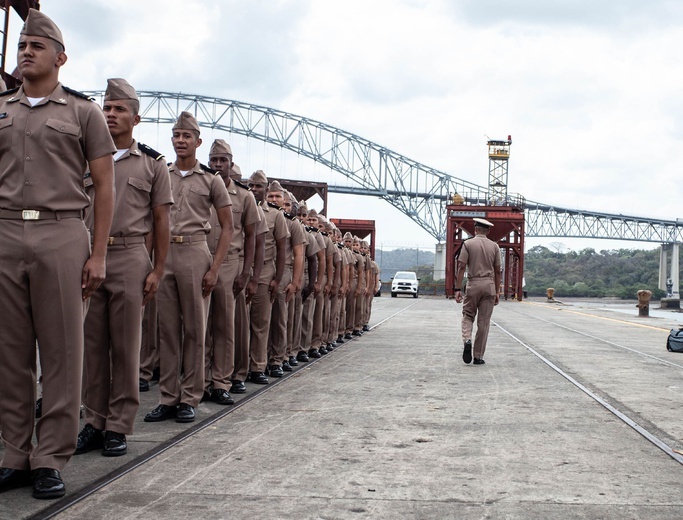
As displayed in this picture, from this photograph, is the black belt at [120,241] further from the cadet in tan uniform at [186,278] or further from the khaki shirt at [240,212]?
the khaki shirt at [240,212]

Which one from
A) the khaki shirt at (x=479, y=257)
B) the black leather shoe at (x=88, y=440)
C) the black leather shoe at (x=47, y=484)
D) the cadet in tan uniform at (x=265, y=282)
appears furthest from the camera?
the khaki shirt at (x=479, y=257)

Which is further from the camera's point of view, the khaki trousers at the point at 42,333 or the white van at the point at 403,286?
the white van at the point at 403,286

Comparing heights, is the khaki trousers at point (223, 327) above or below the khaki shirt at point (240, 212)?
below

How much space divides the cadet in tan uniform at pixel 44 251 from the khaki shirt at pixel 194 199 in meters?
2.01

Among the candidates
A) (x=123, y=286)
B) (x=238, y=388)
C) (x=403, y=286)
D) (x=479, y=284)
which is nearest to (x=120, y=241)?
(x=123, y=286)

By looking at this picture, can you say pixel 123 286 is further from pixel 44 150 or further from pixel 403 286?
pixel 403 286

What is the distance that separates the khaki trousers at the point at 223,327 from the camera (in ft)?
22.6

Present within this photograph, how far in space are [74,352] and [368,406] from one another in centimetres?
293

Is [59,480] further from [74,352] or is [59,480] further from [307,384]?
[307,384]

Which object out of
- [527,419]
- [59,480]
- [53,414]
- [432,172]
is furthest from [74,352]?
[432,172]

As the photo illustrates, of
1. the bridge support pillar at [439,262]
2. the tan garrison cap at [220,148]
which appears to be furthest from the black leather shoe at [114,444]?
the bridge support pillar at [439,262]

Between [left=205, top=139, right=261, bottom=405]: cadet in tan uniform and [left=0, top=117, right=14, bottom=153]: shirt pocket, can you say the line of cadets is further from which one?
[left=0, top=117, right=14, bottom=153]: shirt pocket

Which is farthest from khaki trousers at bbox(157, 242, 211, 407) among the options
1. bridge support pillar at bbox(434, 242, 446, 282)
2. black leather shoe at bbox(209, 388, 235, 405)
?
bridge support pillar at bbox(434, 242, 446, 282)

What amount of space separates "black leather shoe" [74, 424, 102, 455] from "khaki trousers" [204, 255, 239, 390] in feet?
6.10
